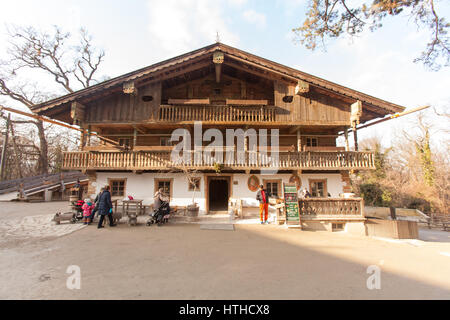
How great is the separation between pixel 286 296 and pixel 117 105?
13990 mm

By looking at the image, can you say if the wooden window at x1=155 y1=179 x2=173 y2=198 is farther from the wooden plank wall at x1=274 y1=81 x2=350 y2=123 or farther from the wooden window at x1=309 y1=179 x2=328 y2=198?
the wooden window at x1=309 y1=179 x2=328 y2=198

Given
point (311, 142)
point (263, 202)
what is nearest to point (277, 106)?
point (311, 142)

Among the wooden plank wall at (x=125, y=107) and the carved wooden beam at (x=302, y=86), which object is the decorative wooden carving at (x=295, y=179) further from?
the wooden plank wall at (x=125, y=107)

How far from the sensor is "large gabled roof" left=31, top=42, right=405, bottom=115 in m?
12.7

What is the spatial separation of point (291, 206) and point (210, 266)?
616 centimetres

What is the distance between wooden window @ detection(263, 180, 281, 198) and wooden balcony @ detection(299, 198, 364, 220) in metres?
3.60

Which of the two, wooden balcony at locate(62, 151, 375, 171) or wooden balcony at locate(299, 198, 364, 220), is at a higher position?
wooden balcony at locate(62, 151, 375, 171)

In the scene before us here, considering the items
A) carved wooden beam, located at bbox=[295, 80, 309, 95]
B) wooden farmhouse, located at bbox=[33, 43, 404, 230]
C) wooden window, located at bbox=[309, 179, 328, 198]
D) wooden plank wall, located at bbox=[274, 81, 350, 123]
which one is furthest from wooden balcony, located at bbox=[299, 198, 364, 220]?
carved wooden beam, located at bbox=[295, 80, 309, 95]

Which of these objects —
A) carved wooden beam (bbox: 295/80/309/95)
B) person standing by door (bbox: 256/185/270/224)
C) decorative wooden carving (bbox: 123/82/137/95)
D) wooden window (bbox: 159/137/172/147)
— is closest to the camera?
person standing by door (bbox: 256/185/270/224)

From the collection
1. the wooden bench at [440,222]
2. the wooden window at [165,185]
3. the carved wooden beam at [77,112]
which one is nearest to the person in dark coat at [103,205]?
the wooden window at [165,185]

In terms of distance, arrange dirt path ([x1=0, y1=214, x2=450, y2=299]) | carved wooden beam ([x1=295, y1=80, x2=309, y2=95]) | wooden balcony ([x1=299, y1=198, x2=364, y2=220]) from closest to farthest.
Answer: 1. dirt path ([x1=0, y1=214, x2=450, y2=299])
2. wooden balcony ([x1=299, y1=198, x2=364, y2=220])
3. carved wooden beam ([x1=295, y1=80, x2=309, y2=95])
